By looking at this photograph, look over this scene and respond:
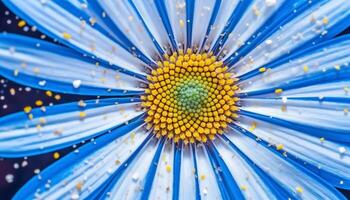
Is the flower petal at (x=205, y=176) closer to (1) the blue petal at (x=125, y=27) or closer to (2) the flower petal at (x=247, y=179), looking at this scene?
(2) the flower petal at (x=247, y=179)

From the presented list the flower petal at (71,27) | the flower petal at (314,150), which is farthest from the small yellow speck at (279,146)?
the flower petal at (71,27)

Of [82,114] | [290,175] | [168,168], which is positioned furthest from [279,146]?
[82,114]

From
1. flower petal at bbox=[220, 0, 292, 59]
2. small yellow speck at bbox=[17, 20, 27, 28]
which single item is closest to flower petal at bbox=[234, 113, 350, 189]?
flower petal at bbox=[220, 0, 292, 59]

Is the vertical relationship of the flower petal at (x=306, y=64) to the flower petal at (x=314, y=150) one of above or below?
above

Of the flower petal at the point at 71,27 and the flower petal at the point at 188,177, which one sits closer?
the flower petal at the point at 71,27

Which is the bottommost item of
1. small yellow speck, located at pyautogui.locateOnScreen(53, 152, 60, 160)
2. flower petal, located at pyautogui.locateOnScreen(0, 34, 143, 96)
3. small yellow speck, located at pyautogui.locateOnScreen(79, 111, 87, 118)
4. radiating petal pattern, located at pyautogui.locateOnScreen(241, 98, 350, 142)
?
small yellow speck, located at pyautogui.locateOnScreen(53, 152, 60, 160)

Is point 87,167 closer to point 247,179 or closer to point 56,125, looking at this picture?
point 56,125

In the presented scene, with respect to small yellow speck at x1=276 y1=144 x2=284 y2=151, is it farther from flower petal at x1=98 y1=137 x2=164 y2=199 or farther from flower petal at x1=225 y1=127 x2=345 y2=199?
flower petal at x1=98 y1=137 x2=164 y2=199

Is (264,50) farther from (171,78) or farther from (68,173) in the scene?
(68,173)
